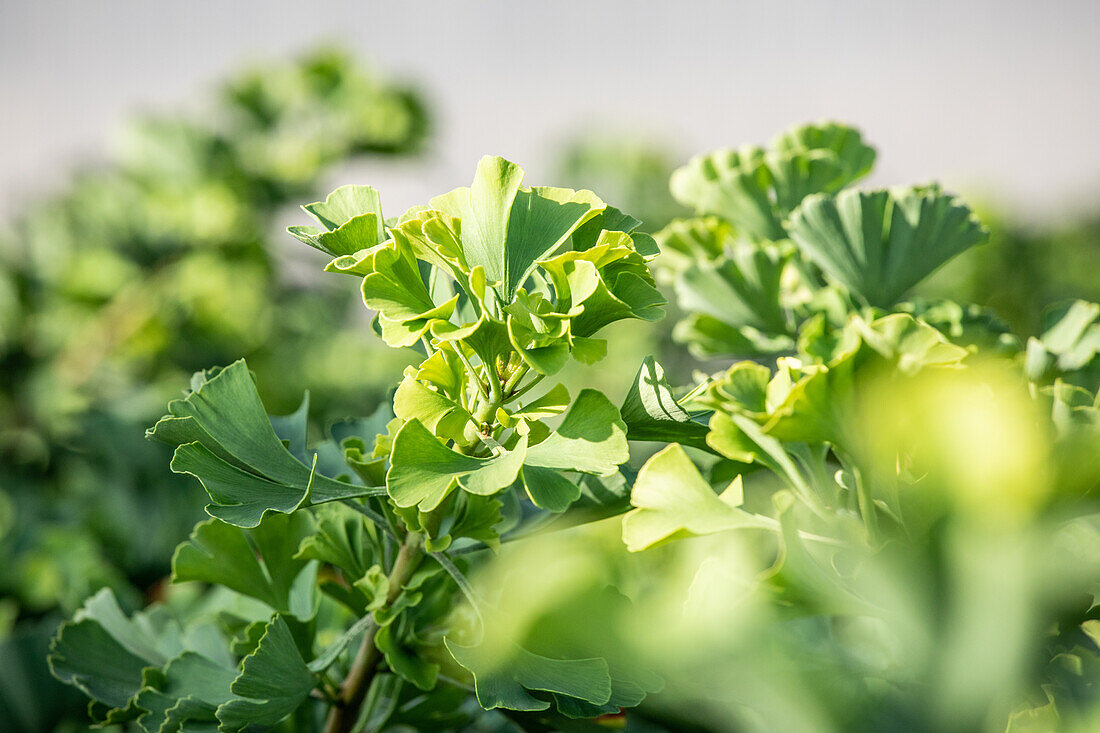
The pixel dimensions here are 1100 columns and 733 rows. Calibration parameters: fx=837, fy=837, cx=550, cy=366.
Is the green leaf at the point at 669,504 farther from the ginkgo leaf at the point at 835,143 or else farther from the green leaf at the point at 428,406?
the ginkgo leaf at the point at 835,143

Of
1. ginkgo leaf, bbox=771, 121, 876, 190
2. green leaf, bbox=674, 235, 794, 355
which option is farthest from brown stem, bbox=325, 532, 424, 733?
ginkgo leaf, bbox=771, 121, 876, 190

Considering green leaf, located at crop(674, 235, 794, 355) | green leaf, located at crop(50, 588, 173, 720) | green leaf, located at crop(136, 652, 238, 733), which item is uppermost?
green leaf, located at crop(674, 235, 794, 355)

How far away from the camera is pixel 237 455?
1.04ft

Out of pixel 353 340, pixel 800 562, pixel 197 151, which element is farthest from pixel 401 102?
pixel 800 562

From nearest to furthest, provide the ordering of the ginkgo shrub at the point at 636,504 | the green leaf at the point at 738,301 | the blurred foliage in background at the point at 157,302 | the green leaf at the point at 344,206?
1. the ginkgo shrub at the point at 636,504
2. the green leaf at the point at 344,206
3. the green leaf at the point at 738,301
4. the blurred foliage in background at the point at 157,302

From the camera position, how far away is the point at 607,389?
2787 mm

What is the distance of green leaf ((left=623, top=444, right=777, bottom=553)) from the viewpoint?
28 centimetres

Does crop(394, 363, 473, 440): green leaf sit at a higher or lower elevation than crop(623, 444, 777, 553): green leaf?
higher

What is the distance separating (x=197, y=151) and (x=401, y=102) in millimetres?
575

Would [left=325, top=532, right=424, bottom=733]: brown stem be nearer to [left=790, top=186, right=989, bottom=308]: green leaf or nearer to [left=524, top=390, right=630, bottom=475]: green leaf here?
[left=524, top=390, right=630, bottom=475]: green leaf

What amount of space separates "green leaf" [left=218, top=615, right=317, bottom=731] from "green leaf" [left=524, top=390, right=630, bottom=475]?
0.43 feet

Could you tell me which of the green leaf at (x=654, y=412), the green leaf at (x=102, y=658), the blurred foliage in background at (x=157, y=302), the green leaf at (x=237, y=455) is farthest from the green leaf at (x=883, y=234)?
the blurred foliage in background at (x=157, y=302)

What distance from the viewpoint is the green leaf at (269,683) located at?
1.06ft

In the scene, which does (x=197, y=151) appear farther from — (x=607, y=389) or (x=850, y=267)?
(x=850, y=267)
